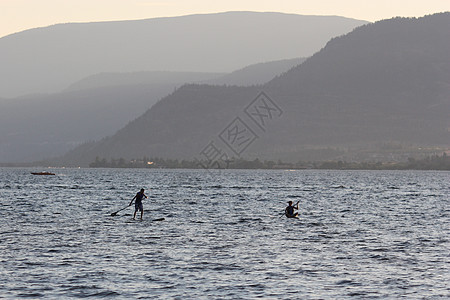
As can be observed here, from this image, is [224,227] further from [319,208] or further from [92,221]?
[319,208]

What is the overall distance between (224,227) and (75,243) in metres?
19.0

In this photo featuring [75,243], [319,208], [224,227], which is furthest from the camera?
[319,208]

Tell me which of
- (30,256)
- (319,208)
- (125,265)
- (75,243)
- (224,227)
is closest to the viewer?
(125,265)

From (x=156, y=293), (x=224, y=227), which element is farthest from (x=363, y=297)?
(x=224, y=227)

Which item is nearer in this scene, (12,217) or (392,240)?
(392,240)

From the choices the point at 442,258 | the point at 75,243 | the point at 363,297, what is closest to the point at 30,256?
the point at 75,243

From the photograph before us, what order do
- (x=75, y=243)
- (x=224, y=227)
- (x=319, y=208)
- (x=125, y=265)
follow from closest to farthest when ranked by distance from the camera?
(x=125, y=265)
(x=75, y=243)
(x=224, y=227)
(x=319, y=208)

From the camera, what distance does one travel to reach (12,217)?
3314 inches

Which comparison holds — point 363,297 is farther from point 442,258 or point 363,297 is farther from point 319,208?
point 319,208

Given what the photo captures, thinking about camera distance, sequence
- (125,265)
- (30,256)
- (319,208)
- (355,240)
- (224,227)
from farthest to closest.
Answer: (319,208), (224,227), (355,240), (30,256), (125,265)

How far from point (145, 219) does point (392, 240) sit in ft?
98.0

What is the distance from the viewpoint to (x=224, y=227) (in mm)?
73250

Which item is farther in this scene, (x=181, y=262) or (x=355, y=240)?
(x=355, y=240)

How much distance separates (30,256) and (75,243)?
7686 mm
